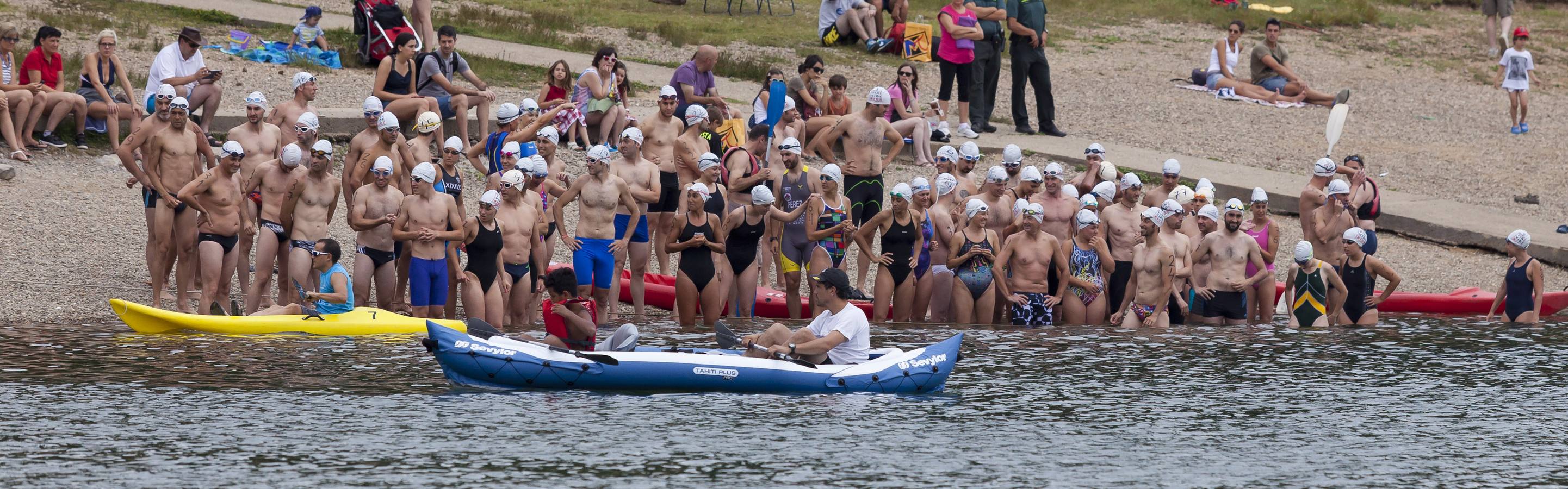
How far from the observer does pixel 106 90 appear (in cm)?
1786

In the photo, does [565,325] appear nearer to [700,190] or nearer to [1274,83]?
[700,190]

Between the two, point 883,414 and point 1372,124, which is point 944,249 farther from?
point 1372,124

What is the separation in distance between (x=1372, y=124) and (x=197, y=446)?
19460 mm

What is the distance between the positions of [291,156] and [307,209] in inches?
17.7

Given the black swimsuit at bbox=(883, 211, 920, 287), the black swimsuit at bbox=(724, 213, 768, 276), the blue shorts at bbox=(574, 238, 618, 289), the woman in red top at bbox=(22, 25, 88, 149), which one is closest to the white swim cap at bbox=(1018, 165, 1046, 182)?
the black swimsuit at bbox=(883, 211, 920, 287)

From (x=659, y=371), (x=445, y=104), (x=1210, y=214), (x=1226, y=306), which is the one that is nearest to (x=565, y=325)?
(x=659, y=371)

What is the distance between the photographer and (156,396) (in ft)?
36.6

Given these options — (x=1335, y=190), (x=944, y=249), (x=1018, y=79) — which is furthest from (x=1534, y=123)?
(x=944, y=249)

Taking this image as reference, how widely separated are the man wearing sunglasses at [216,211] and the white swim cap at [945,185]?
234 inches

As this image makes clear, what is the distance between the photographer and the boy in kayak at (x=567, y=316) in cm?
1166

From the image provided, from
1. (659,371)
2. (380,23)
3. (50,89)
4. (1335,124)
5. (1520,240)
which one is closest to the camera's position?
(659,371)

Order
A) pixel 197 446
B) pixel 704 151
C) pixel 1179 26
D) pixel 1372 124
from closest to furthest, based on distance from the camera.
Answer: pixel 197 446
pixel 704 151
pixel 1372 124
pixel 1179 26

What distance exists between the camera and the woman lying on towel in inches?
999

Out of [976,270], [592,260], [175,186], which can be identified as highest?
[175,186]
